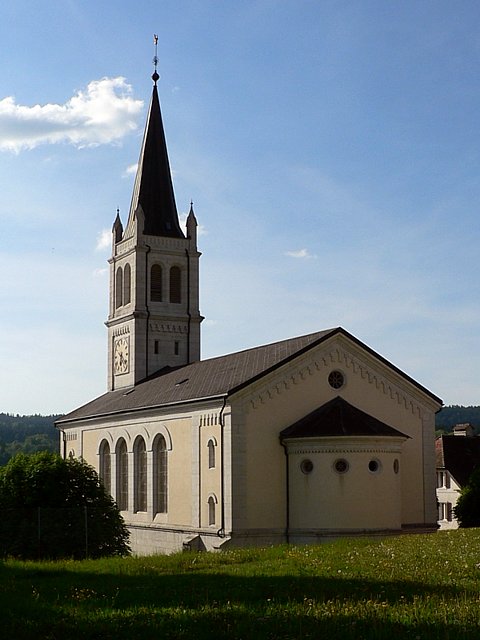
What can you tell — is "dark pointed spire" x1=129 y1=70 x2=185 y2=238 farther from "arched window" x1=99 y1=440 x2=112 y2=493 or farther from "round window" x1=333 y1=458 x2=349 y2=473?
"round window" x1=333 y1=458 x2=349 y2=473

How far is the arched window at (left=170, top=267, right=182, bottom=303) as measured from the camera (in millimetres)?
60094

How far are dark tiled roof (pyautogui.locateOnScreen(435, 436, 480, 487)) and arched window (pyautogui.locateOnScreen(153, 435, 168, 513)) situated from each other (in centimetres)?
2783

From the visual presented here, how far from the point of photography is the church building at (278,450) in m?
37.7

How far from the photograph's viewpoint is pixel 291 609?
1432cm

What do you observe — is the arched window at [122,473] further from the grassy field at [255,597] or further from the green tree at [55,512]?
the grassy field at [255,597]

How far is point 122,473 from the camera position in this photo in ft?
171

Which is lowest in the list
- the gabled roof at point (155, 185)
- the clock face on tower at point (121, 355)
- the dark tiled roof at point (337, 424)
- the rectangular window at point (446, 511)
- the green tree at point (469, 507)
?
the rectangular window at point (446, 511)

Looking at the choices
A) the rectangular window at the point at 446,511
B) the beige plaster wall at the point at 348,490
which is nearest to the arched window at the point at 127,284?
the beige plaster wall at the point at 348,490

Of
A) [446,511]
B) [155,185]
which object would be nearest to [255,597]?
[155,185]

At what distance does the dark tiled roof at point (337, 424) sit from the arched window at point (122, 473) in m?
15.1

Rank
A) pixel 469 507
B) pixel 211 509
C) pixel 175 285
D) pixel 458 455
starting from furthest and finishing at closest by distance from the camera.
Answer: pixel 458 455
pixel 175 285
pixel 469 507
pixel 211 509

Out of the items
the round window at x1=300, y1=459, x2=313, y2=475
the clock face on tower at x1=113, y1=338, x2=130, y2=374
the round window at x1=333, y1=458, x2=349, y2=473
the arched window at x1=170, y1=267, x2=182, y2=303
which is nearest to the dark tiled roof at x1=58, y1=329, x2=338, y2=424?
the clock face on tower at x1=113, y1=338, x2=130, y2=374

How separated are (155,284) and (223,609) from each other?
45826 millimetres

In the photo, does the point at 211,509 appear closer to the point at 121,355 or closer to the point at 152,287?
the point at 121,355
